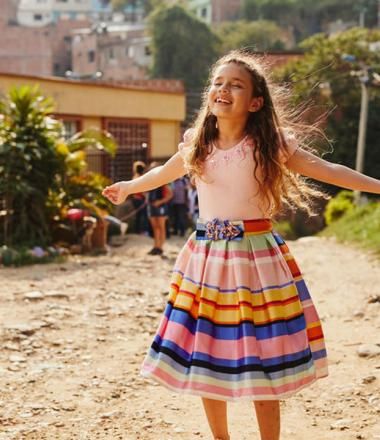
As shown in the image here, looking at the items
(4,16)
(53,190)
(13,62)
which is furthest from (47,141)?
(4,16)

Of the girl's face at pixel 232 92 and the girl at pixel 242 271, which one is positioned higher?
the girl's face at pixel 232 92

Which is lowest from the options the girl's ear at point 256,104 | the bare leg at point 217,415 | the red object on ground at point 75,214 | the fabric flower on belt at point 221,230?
the red object on ground at point 75,214

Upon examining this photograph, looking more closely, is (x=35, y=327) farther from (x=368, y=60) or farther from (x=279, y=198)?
(x=368, y=60)

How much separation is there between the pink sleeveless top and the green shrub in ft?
60.2

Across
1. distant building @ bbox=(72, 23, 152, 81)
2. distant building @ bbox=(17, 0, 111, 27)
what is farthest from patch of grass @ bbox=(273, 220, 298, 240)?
distant building @ bbox=(17, 0, 111, 27)

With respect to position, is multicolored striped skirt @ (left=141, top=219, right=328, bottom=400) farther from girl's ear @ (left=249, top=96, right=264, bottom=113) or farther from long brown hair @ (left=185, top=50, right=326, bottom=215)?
girl's ear @ (left=249, top=96, right=264, bottom=113)

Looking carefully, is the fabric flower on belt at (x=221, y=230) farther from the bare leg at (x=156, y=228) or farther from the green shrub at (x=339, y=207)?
the green shrub at (x=339, y=207)

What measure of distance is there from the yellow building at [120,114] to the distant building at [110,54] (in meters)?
42.0

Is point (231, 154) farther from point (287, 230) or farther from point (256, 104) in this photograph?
point (287, 230)

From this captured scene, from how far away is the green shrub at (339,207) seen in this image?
2264 centimetres

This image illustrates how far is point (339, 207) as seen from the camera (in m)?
22.7

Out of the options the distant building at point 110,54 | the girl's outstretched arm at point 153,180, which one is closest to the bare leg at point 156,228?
the girl's outstretched arm at point 153,180

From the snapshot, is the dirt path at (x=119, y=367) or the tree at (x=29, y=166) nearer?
the dirt path at (x=119, y=367)

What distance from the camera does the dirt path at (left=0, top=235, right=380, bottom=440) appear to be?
4727mm
